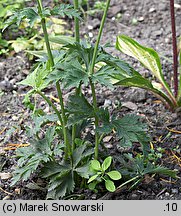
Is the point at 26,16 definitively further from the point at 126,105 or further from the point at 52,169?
the point at 126,105

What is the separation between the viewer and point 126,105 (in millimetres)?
2303

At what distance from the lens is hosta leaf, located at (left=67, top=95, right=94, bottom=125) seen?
5.24ft

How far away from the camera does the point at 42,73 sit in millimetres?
1638

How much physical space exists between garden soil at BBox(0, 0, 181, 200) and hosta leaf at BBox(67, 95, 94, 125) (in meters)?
0.32

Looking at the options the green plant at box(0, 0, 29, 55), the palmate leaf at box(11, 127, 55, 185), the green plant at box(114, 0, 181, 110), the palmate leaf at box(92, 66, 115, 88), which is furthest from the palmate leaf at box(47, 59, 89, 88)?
the green plant at box(0, 0, 29, 55)

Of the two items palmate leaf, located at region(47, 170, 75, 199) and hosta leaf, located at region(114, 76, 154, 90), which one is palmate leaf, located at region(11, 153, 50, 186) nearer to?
palmate leaf, located at region(47, 170, 75, 199)

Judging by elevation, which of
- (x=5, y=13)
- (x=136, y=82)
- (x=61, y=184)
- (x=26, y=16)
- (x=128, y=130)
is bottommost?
(x=61, y=184)

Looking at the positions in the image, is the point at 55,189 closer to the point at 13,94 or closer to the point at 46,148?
the point at 46,148

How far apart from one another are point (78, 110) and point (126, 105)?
731 millimetres

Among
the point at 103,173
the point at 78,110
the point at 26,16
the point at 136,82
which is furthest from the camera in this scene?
the point at 136,82

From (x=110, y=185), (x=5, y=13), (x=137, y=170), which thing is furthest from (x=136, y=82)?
(x=5, y=13)

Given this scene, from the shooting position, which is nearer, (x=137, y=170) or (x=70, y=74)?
(x=70, y=74)

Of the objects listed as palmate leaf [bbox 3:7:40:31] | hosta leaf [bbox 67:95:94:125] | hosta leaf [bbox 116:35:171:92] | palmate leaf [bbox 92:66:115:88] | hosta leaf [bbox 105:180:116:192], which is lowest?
hosta leaf [bbox 105:180:116:192]

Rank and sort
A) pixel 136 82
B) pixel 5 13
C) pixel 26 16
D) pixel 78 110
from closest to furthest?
pixel 26 16
pixel 78 110
pixel 136 82
pixel 5 13
